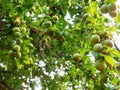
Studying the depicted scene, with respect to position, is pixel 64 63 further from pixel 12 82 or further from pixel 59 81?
pixel 12 82

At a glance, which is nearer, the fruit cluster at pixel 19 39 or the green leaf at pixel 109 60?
the green leaf at pixel 109 60

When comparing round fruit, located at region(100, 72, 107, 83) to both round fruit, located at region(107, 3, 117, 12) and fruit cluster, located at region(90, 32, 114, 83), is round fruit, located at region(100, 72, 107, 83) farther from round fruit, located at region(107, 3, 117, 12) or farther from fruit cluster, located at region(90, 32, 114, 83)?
round fruit, located at region(107, 3, 117, 12)

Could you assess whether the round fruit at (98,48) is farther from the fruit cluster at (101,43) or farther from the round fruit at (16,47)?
the round fruit at (16,47)

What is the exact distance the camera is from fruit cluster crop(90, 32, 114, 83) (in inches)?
57.6

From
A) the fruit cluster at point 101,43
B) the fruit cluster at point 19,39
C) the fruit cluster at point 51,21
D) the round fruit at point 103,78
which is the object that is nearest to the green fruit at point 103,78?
the round fruit at point 103,78

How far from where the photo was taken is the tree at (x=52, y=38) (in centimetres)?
238

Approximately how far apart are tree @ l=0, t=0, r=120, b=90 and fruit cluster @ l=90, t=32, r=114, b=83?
36 mm

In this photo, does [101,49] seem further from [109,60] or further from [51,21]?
[51,21]

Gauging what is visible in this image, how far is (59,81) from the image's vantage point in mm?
3777

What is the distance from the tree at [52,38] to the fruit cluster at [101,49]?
36mm

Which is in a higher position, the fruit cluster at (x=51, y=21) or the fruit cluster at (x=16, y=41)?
the fruit cluster at (x=51, y=21)

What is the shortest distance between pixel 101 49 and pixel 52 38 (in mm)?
1101

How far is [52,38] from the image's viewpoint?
8.48ft

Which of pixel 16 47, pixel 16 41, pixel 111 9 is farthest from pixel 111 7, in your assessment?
pixel 16 41
